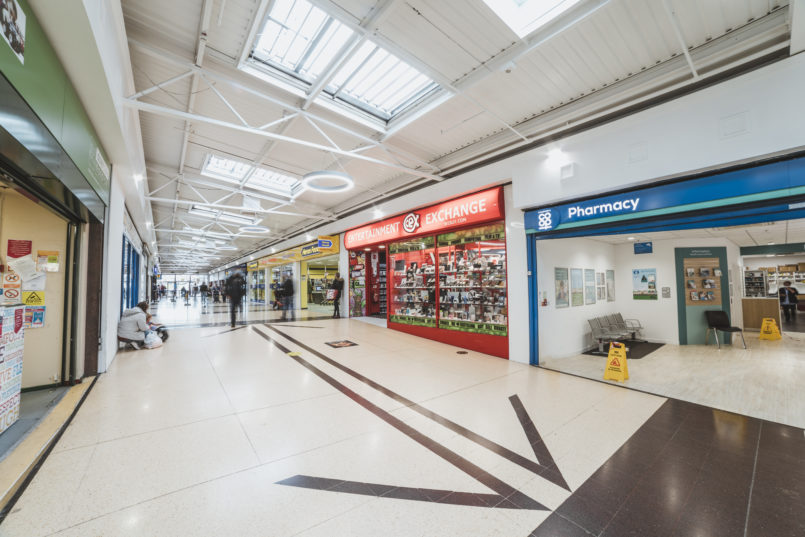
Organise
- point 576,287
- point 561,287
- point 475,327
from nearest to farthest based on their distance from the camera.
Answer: point 561,287, point 475,327, point 576,287

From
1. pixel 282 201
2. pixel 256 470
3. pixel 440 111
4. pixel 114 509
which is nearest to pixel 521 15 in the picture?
pixel 440 111

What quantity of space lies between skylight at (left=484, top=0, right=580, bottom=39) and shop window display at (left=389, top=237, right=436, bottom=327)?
4635 millimetres

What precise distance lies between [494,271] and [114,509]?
5757 millimetres

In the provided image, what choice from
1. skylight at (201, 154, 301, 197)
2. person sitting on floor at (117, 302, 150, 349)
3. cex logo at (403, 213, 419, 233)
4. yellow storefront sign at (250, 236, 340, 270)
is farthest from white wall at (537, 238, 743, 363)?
yellow storefront sign at (250, 236, 340, 270)

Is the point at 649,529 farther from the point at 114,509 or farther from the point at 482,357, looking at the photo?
the point at 482,357

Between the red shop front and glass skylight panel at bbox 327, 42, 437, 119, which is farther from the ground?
glass skylight panel at bbox 327, 42, 437, 119

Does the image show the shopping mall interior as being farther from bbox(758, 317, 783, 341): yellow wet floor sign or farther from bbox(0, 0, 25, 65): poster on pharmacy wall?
bbox(758, 317, 783, 341): yellow wet floor sign

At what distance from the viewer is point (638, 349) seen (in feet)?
21.7

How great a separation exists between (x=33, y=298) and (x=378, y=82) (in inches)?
207

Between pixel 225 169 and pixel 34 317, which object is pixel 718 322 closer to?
pixel 34 317

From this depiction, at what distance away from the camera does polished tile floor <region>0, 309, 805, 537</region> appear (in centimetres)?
178

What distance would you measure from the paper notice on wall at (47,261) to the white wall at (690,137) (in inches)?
271

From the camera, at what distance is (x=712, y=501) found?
1983 millimetres

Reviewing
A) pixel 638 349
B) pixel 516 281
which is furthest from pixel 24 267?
pixel 638 349
